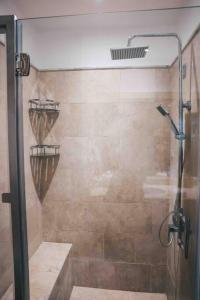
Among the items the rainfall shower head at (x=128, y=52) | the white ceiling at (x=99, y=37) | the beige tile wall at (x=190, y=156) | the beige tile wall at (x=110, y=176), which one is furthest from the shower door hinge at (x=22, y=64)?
the beige tile wall at (x=190, y=156)

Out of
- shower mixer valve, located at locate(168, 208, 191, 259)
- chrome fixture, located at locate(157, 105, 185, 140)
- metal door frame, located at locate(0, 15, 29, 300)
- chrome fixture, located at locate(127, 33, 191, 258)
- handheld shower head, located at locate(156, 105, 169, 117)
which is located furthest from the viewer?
handheld shower head, located at locate(156, 105, 169, 117)

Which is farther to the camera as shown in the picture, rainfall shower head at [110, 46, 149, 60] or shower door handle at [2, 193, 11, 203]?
rainfall shower head at [110, 46, 149, 60]

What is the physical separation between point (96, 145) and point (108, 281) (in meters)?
1.25

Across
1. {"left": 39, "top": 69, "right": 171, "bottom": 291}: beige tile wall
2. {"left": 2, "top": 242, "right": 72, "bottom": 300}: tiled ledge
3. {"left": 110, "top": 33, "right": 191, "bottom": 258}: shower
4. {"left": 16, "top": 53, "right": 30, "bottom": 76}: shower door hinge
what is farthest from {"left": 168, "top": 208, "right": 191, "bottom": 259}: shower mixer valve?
{"left": 16, "top": 53, "right": 30, "bottom": 76}: shower door hinge

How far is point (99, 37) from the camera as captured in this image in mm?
1727

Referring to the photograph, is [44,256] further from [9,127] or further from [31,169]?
[9,127]

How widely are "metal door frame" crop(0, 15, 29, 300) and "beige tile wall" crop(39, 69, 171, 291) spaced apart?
85 cm

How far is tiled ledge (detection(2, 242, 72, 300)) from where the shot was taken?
147 centimetres

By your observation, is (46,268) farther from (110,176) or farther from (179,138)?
(179,138)

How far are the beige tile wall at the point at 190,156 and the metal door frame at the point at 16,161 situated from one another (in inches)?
37.9

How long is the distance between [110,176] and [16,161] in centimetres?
103

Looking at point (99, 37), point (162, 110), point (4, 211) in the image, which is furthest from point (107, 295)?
point (99, 37)

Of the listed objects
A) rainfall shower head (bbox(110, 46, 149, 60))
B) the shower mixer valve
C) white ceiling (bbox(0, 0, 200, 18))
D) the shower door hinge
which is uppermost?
white ceiling (bbox(0, 0, 200, 18))

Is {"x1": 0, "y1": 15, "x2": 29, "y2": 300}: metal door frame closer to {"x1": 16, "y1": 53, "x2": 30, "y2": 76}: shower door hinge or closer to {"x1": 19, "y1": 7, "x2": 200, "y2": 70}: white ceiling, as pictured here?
{"x1": 16, "y1": 53, "x2": 30, "y2": 76}: shower door hinge
